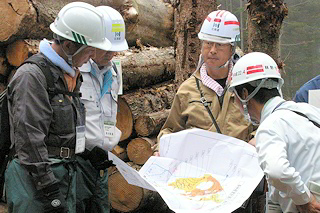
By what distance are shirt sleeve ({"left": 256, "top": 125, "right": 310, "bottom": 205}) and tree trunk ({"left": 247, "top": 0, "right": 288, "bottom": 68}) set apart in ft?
8.24

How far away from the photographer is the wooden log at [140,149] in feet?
19.2

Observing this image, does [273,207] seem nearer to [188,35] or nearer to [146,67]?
[188,35]

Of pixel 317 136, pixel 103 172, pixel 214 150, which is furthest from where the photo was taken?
pixel 103 172

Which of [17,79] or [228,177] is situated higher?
[17,79]

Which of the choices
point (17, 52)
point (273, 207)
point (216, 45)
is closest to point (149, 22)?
point (17, 52)

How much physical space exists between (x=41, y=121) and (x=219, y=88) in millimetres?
1447

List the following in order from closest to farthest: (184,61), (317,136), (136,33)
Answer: (317,136)
(184,61)
(136,33)

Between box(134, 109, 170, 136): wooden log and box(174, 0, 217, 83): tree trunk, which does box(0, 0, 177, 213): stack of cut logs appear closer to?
box(134, 109, 170, 136): wooden log

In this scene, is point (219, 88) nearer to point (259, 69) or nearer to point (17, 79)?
point (259, 69)

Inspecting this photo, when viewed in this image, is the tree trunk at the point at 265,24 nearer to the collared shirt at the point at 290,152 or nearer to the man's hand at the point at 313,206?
the collared shirt at the point at 290,152

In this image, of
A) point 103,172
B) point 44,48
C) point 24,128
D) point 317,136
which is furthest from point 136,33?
point 317,136

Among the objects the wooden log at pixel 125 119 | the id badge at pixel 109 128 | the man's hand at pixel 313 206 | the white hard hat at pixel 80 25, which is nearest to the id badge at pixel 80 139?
the id badge at pixel 109 128

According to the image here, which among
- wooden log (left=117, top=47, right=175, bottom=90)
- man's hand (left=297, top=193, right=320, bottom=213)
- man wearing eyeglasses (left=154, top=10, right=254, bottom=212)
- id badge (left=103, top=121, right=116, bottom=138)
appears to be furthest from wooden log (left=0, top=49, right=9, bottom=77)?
man's hand (left=297, top=193, right=320, bottom=213)

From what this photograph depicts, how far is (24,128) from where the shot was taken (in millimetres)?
2885
